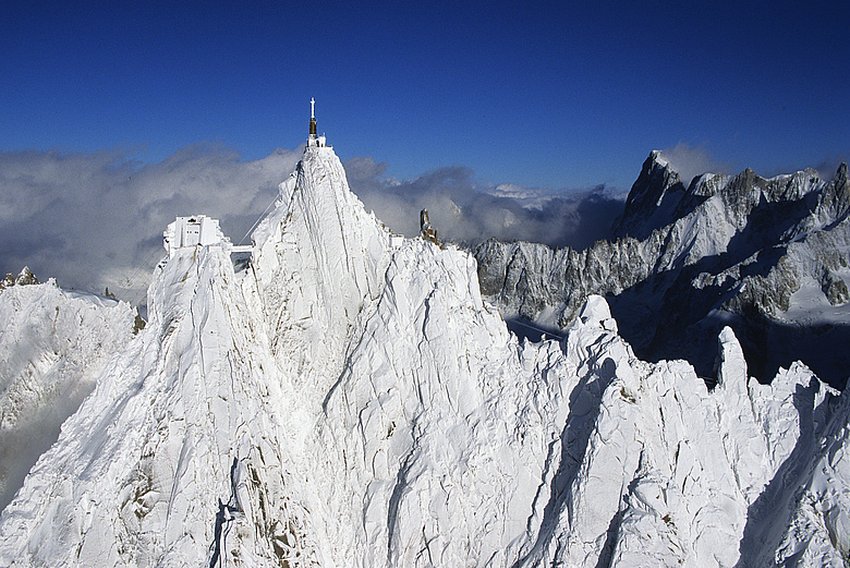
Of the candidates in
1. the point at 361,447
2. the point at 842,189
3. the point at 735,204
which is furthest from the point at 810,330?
the point at 361,447

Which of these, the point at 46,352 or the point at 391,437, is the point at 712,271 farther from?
the point at 46,352

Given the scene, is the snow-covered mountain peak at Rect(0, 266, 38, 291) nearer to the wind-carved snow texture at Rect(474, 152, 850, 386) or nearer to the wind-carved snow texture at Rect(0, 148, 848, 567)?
the wind-carved snow texture at Rect(0, 148, 848, 567)

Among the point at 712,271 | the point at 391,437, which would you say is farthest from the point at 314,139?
the point at 712,271

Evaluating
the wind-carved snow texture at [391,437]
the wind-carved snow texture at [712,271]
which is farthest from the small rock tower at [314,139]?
the wind-carved snow texture at [712,271]

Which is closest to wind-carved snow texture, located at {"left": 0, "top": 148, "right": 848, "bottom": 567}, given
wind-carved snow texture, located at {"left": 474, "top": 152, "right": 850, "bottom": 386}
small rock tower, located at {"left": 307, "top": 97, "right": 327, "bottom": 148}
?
small rock tower, located at {"left": 307, "top": 97, "right": 327, "bottom": 148}

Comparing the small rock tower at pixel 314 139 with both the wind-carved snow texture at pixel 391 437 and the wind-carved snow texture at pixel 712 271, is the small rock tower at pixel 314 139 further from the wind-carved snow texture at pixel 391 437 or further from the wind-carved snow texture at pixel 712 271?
the wind-carved snow texture at pixel 712 271

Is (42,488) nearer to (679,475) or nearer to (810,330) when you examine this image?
(679,475)
